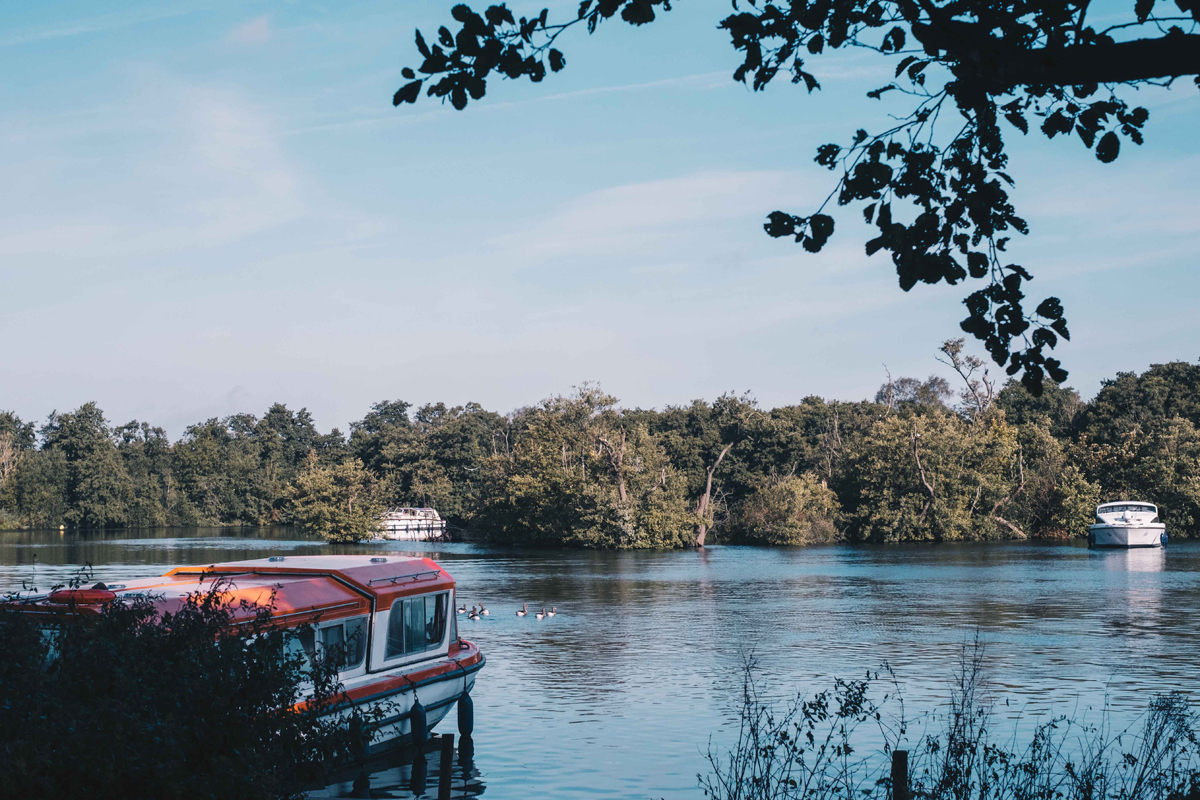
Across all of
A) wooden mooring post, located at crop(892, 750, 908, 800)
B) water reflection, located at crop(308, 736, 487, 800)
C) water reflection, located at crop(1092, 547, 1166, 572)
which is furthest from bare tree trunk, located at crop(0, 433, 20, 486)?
wooden mooring post, located at crop(892, 750, 908, 800)

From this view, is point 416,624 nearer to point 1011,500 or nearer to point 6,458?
point 1011,500

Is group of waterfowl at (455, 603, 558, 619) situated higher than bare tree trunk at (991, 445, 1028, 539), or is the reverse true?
bare tree trunk at (991, 445, 1028, 539)

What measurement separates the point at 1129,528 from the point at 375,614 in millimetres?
66586

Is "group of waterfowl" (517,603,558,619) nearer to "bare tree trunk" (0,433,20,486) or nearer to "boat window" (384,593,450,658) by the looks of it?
"boat window" (384,593,450,658)

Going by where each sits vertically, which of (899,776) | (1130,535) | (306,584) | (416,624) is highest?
(306,584)

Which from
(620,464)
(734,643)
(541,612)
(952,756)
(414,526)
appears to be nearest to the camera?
(952,756)

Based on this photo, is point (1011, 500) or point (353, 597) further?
point (1011, 500)

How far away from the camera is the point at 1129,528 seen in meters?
71.8

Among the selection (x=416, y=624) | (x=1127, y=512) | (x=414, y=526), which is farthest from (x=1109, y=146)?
(x=414, y=526)

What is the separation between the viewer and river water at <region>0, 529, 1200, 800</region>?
60.1 ft

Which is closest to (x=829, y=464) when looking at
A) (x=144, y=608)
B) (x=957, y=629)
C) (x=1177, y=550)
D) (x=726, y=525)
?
(x=726, y=525)

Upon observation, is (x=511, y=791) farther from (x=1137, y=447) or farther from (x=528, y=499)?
(x=1137, y=447)

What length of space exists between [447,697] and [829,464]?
276 ft

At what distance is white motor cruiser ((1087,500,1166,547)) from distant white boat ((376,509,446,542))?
183 ft
